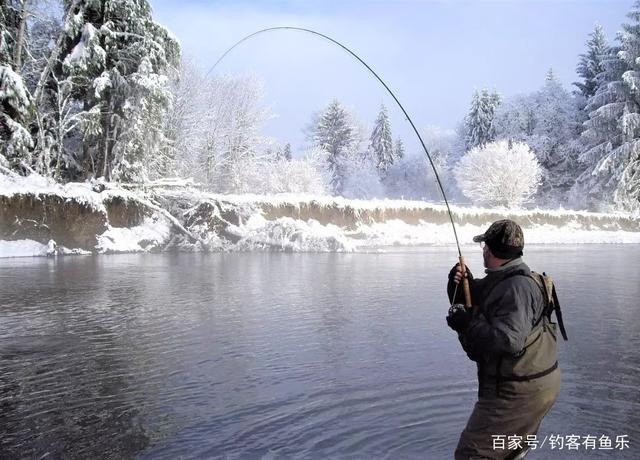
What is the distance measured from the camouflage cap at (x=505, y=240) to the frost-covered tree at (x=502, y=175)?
53.3 m

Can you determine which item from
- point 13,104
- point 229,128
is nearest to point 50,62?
point 13,104

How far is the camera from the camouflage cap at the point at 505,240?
10.0 feet

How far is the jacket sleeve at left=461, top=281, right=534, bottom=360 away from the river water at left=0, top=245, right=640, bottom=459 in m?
1.55

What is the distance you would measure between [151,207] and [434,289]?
15.9m

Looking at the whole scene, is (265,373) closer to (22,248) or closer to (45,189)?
(22,248)

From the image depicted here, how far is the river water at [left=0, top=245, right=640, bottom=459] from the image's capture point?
4.27 metres

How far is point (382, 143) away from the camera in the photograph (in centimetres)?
8438

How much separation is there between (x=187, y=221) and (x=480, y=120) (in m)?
56.0

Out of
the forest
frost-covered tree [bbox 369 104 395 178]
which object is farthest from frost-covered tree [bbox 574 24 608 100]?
frost-covered tree [bbox 369 104 395 178]

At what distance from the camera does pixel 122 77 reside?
25703mm

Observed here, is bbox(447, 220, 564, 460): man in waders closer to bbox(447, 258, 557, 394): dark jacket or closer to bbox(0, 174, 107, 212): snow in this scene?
bbox(447, 258, 557, 394): dark jacket

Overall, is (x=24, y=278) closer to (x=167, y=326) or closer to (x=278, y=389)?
(x=167, y=326)

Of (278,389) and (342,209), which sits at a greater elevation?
(342,209)

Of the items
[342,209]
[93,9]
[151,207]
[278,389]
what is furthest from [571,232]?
[278,389]
